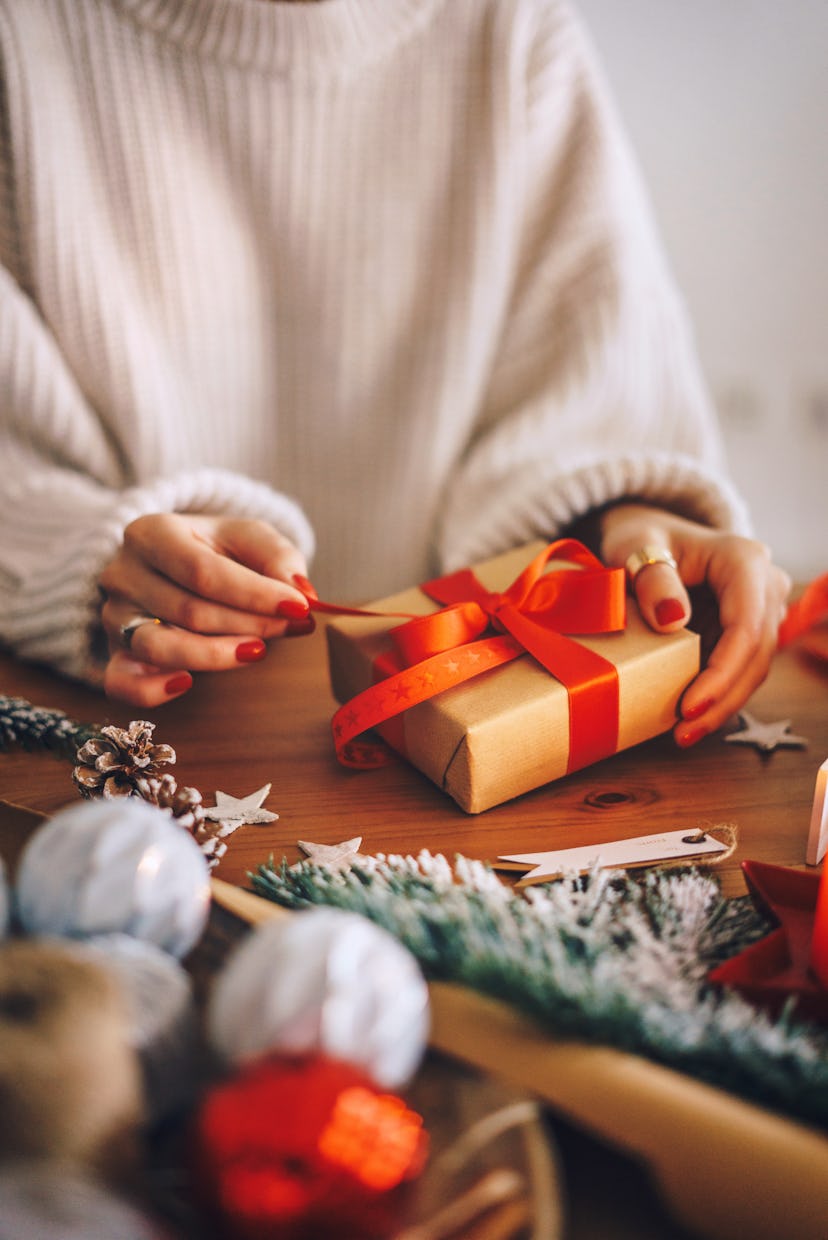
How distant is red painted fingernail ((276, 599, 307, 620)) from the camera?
0.50m

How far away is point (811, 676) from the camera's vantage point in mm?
583

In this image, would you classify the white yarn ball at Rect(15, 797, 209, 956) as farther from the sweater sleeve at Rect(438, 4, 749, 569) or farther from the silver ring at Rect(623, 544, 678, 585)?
the sweater sleeve at Rect(438, 4, 749, 569)

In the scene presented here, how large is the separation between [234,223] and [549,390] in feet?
1.04

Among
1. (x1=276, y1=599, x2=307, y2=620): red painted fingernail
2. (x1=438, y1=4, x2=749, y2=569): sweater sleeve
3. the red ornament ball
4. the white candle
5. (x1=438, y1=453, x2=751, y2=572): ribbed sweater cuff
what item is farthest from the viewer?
(x1=438, y1=4, x2=749, y2=569): sweater sleeve

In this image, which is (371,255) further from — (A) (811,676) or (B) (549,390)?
(A) (811,676)

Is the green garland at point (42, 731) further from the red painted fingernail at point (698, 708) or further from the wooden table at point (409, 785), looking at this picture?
the red painted fingernail at point (698, 708)

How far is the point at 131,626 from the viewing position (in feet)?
1.77

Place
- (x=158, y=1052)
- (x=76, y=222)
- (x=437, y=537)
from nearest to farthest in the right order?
1. (x=158, y=1052)
2. (x=76, y=222)
3. (x=437, y=537)

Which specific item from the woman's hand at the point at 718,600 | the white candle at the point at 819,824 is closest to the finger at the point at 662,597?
the woman's hand at the point at 718,600

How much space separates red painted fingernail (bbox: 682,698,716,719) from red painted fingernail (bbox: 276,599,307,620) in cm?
22

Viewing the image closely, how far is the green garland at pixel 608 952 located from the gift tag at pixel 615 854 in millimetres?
10

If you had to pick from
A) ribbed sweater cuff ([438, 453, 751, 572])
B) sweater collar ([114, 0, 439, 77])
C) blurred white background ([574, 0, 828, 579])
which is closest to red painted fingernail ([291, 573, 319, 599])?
ribbed sweater cuff ([438, 453, 751, 572])

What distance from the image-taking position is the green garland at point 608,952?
0.27 meters

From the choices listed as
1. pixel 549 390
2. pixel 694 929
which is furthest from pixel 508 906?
pixel 549 390
